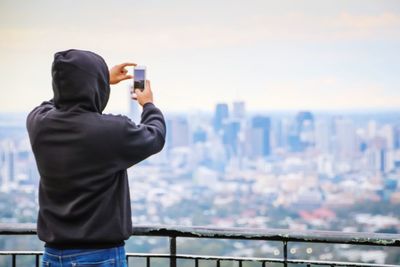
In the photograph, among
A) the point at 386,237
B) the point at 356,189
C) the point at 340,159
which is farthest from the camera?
the point at 340,159

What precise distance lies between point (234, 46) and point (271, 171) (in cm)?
1897

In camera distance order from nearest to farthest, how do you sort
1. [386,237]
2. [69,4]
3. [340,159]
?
[386,237] → [340,159] → [69,4]

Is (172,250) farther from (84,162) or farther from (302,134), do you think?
(302,134)

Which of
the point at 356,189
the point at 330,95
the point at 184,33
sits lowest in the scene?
the point at 356,189

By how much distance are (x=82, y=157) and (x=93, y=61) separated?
0.97ft

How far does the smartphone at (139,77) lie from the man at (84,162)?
231 mm

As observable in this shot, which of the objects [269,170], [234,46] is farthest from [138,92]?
[234,46]

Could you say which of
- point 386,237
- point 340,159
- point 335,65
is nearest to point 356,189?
point 340,159

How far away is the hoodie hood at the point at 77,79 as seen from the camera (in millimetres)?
2088

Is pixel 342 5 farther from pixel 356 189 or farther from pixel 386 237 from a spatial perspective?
pixel 386 237

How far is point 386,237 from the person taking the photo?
2.47 metres

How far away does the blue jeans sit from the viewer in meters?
2.10

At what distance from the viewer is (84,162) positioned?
2.07 metres

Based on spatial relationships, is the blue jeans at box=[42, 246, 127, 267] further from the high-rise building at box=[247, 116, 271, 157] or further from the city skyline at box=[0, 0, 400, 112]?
the city skyline at box=[0, 0, 400, 112]
